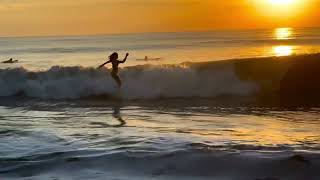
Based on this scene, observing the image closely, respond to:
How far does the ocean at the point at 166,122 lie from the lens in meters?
Answer: 9.13

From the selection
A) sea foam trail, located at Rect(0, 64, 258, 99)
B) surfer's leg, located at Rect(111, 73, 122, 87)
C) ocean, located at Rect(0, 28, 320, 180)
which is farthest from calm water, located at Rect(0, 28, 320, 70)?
surfer's leg, located at Rect(111, 73, 122, 87)

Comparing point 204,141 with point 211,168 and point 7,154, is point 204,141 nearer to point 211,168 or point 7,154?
point 211,168

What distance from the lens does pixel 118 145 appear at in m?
11.1

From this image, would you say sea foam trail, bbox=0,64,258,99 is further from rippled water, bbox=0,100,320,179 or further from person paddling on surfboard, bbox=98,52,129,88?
rippled water, bbox=0,100,320,179

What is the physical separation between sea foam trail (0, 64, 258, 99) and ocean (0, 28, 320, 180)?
0.15ft

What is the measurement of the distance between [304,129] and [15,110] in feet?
33.2

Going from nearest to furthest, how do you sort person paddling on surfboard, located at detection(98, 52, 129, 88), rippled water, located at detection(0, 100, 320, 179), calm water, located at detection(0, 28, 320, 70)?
rippled water, located at detection(0, 100, 320, 179), person paddling on surfboard, located at detection(98, 52, 129, 88), calm water, located at detection(0, 28, 320, 70)

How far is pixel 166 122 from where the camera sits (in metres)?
14.5

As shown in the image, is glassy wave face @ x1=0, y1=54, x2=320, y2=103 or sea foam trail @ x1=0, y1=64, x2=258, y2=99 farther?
sea foam trail @ x1=0, y1=64, x2=258, y2=99

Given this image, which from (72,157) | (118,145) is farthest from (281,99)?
(72,157)

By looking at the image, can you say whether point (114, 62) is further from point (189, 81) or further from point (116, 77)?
point (189, 81)

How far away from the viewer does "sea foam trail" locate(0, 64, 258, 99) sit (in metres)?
22.7

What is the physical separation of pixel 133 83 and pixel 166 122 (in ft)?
31.8

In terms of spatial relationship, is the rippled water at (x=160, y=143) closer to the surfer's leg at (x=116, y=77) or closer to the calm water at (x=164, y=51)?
the surfer's leg at (x=116, y=77)
